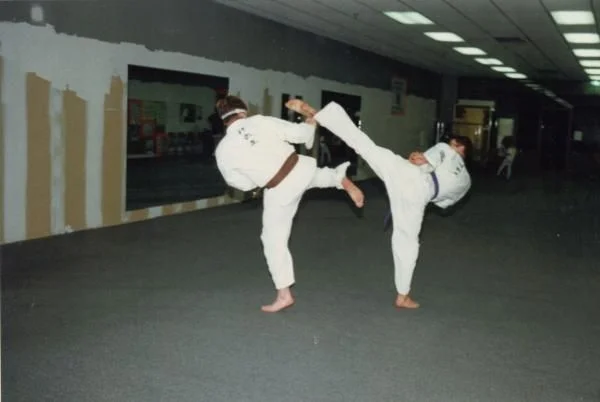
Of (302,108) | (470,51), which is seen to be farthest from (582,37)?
(302,108)

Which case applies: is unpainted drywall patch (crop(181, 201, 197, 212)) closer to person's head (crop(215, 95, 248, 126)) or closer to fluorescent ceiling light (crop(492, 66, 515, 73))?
person's head (crop(215, 95, 248, 126))

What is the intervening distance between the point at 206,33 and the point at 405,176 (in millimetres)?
5044

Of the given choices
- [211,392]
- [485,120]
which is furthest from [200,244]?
[485,120]

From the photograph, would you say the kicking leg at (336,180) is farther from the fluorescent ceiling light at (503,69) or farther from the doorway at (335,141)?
the fluorescent ceiling light at (503,69)

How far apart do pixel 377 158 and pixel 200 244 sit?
2.76m

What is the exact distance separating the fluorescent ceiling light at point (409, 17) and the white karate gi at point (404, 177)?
16.2 feet

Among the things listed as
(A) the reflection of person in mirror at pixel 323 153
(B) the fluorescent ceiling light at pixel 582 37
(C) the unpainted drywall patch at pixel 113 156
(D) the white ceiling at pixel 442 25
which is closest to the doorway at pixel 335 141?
(A) the reflection of person in mirror at pixel 323 153

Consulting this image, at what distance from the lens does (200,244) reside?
244 inches

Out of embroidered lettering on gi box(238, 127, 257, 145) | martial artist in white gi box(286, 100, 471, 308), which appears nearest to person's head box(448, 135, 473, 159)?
martial artist in white gi box(286, 100, 471, 308)

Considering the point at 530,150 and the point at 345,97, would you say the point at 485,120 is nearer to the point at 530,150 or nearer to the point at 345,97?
the point at 530,150

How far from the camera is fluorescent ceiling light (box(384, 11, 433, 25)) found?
8.60 m

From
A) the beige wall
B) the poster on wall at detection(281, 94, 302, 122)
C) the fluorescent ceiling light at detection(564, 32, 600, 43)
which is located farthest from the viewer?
the poster on wall at detection(281, 94, 302, 122)

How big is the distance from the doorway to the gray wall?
388 mm

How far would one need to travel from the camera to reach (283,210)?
3947mm
